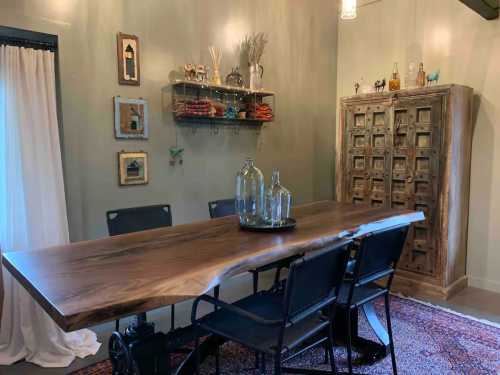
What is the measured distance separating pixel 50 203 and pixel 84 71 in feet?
3.26

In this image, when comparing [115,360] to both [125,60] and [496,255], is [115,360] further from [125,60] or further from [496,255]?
[496,255]

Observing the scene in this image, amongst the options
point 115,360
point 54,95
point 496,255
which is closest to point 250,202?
Answer: point 115,360

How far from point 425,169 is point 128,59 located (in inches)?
106

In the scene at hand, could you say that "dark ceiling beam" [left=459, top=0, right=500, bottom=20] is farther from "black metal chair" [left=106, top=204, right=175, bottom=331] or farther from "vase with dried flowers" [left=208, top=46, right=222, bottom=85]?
"black metal chair" [left=106, top=204, right=175, bottom=331]

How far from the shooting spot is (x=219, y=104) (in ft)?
11.8

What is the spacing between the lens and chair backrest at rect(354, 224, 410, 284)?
6.06 feet

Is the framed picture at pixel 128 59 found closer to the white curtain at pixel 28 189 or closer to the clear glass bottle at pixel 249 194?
the white curtain at pixel 28 189

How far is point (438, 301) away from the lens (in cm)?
332

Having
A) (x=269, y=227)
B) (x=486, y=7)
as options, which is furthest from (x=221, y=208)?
(x=486, y=7)

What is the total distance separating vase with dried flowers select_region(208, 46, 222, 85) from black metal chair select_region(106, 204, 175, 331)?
149cm

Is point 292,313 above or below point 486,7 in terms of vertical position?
below

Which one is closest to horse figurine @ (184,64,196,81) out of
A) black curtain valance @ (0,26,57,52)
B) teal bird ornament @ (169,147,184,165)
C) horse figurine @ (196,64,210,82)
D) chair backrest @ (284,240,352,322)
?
horse figurine @ (196,64,210,82)

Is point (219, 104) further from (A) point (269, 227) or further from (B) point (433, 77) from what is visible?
(B) point (433, 77)

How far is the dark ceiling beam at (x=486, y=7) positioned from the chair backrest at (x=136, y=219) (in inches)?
113
